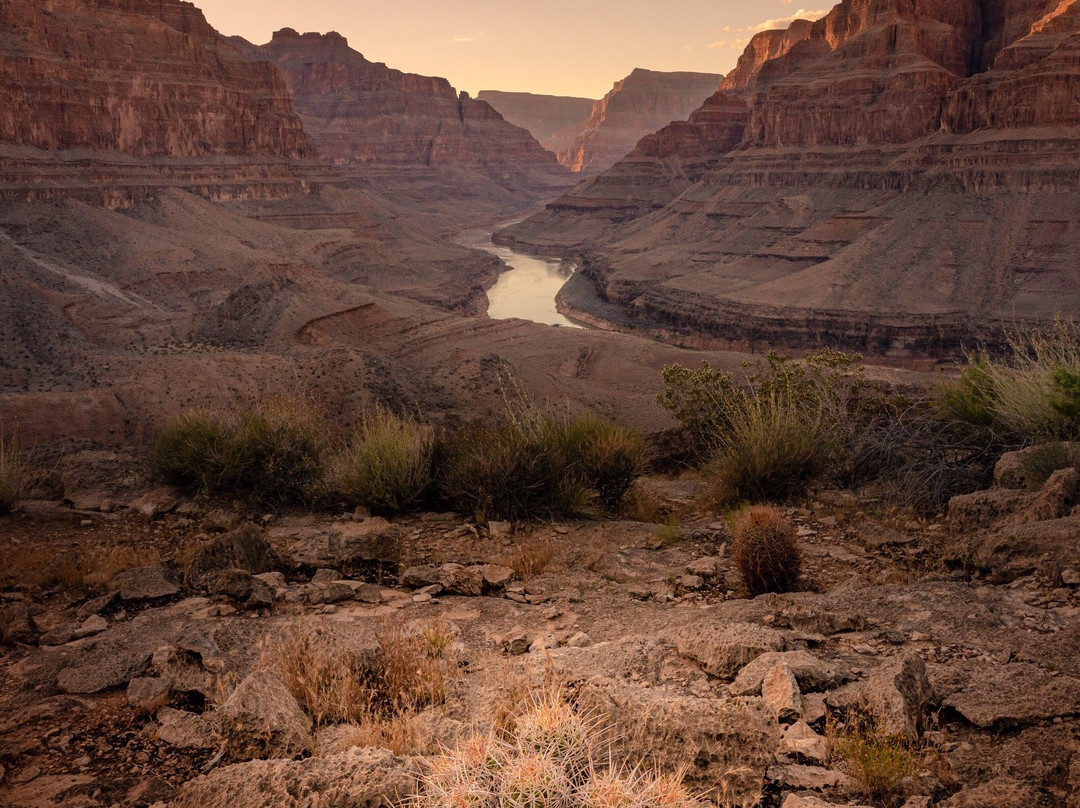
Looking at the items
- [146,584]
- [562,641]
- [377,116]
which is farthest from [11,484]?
[377,116]

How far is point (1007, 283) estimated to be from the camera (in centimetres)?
4356

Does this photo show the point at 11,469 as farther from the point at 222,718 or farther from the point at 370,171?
the point at 370,171

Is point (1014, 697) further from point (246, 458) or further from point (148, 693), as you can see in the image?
point (246, 458)

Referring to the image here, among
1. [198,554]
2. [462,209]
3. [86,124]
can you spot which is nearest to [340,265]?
[86,124]

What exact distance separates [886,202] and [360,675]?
5728cm

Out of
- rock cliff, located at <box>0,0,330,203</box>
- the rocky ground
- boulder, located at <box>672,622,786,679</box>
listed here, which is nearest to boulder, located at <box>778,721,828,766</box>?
the rocky ground

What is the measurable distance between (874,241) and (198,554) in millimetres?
50374

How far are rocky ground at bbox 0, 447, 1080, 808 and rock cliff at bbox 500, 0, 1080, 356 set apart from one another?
29827 millimetres

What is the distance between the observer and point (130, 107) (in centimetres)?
5219

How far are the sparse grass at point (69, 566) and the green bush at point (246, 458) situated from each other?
1.71 m

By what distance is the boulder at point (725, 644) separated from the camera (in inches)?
171

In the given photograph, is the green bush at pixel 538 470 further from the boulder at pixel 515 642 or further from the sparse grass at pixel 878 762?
the sparse grass at pixel 878 762

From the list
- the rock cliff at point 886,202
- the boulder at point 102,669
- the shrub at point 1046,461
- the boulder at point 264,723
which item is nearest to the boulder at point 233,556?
the boulder at point 102,669

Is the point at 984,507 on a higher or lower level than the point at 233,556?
higher
